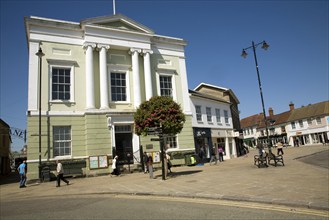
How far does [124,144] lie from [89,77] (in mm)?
6104

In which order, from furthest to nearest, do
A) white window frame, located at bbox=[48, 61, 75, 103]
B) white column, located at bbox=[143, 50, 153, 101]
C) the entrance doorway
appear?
white column, located at bbox=[143, 50, 153, 101]
the entrance doorway
white window frame, located at bbox=[48, 61, 75, 103]

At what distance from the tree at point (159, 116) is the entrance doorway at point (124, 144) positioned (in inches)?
253

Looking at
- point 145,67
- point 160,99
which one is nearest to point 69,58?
point 145,67

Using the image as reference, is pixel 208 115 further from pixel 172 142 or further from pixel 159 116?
pixel 159 116

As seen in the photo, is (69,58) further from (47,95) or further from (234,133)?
(234,133)

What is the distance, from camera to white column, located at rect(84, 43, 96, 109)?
19.8 meters

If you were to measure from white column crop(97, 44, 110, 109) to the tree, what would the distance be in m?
6.44

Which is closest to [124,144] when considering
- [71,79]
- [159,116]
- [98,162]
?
[98,162]

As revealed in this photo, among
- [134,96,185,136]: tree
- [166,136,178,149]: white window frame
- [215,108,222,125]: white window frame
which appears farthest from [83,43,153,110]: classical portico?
[215,108,222,125]: white window frame

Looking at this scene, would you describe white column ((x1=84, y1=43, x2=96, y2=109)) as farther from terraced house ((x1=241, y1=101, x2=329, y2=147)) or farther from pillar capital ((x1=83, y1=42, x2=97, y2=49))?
terraced house ((x1=241, y1=101, x2=329, y2=147))

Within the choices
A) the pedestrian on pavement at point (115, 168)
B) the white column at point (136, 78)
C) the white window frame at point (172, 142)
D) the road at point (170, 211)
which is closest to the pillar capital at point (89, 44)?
the white column at point (136, 78)

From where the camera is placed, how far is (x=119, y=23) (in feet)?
73.3

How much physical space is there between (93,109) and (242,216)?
15.8 m

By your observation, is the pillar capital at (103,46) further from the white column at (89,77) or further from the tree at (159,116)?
the tree at (159,116)
